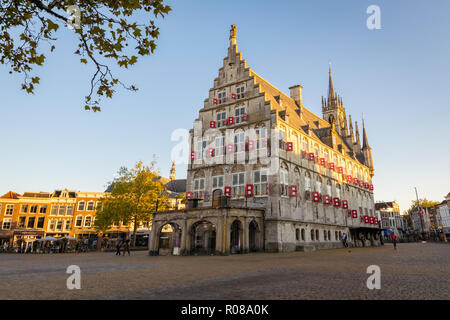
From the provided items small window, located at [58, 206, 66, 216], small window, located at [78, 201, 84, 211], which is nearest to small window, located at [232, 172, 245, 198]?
small window, located at [78, 201, 84, 211]

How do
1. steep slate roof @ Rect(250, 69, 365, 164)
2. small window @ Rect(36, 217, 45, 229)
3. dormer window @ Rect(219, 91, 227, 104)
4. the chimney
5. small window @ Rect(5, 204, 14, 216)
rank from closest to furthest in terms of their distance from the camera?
steep slate roof @ Rect(250, 69, 365, 164) < dormer window @ Rect(219, 91, 227, 104) < the chimney < small window @ Rect(5, 204, 14, 216) < small window @ Rect(36, 217, 45, 229)

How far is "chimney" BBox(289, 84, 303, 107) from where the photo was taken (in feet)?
138

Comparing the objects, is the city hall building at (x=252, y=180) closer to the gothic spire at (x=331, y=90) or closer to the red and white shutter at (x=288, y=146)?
the red and white shutter at (x=288, y=146)

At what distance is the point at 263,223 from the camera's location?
26.9m

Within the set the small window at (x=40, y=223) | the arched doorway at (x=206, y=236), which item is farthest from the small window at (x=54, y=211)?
the arched doorway at (x=206, y=236)

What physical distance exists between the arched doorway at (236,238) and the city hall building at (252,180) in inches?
3.3

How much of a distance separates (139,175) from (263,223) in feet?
69.4

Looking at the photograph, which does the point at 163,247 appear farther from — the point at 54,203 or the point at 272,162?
the point at 54,203

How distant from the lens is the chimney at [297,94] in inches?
1652

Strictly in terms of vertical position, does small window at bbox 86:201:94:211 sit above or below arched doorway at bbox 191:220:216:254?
above

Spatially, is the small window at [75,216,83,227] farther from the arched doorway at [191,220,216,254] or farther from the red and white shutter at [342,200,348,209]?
the red and white shutter at [342,200,348,209]

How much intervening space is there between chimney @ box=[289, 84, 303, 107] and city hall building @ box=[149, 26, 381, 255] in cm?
166

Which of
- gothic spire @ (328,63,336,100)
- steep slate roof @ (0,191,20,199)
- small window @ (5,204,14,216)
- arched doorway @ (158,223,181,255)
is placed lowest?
arched doorway @ (158,223,181,255)
